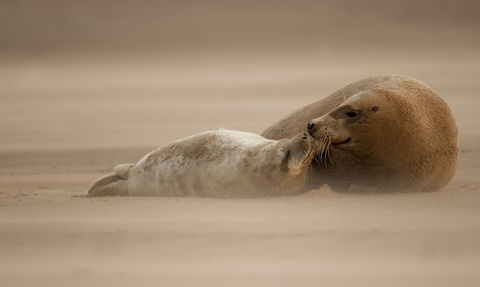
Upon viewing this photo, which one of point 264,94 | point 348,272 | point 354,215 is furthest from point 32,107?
point 348,272

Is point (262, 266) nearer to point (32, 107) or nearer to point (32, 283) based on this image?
point (32, 283)

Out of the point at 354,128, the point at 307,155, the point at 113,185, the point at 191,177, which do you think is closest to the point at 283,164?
the point at 307,155

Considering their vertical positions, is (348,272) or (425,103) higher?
(425,103)

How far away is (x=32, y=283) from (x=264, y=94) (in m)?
18.0

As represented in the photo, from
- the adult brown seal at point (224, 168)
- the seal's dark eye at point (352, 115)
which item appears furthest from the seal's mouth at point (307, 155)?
A: the seal's dark eye at point (352, 115)

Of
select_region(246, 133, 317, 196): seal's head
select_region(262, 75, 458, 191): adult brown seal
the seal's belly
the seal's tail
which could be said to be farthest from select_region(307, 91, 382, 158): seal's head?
the seal's tail

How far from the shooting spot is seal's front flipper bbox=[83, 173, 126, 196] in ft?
27.7

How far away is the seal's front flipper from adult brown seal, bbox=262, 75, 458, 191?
1.92 meters

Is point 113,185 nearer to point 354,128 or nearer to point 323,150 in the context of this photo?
point 323,150

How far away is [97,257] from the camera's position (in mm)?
5543

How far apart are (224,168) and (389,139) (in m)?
1.47

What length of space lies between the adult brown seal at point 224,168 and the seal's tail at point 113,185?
0.01 m

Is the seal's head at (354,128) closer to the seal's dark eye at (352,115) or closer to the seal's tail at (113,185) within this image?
the seal's dark eye at (352,115)

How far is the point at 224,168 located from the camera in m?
7.63
